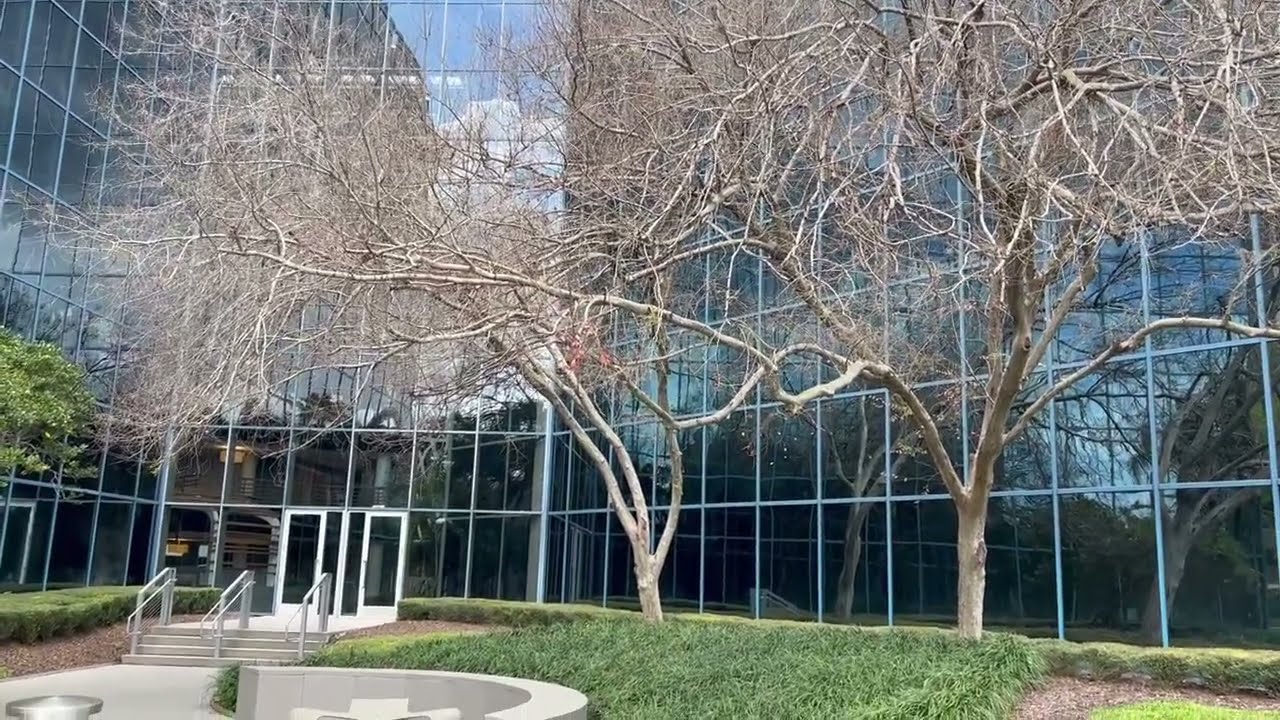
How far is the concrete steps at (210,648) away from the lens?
15.6 metres

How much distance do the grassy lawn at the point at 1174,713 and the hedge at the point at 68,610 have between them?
1397cm

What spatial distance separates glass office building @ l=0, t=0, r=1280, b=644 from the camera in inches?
506

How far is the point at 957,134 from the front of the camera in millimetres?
7223

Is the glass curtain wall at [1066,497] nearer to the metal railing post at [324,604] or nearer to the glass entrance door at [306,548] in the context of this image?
the metal railing post at [324,604]

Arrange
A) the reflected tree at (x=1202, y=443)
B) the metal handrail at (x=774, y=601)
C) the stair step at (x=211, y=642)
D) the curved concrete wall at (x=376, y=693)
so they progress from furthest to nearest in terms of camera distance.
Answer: the metal handrail at (x=774, y=601) < the stair step at (x=211, y=642) < the reflected tree at (x=1202, y=443) < the curved concrete wall at (x=376, y=693)

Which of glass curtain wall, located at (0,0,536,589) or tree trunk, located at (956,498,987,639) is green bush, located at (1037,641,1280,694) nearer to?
tree trunk, located at (956,498,987,639)

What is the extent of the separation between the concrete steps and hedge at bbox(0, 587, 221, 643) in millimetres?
1038

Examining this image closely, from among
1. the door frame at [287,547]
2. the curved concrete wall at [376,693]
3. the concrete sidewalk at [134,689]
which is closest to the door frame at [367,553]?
the door frame at [287,547]

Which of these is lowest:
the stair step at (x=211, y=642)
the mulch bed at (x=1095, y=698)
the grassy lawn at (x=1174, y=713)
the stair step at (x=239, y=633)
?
the stair step at (x=211, y=642)

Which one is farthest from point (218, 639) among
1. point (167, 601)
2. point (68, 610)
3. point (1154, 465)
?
point (1154, 465)

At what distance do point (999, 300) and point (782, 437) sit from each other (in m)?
10.2

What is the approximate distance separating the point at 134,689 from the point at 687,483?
999 centimetres

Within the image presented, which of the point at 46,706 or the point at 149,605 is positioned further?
the point at 149,605

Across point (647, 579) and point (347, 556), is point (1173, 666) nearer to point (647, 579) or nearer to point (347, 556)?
point (647, 579)
